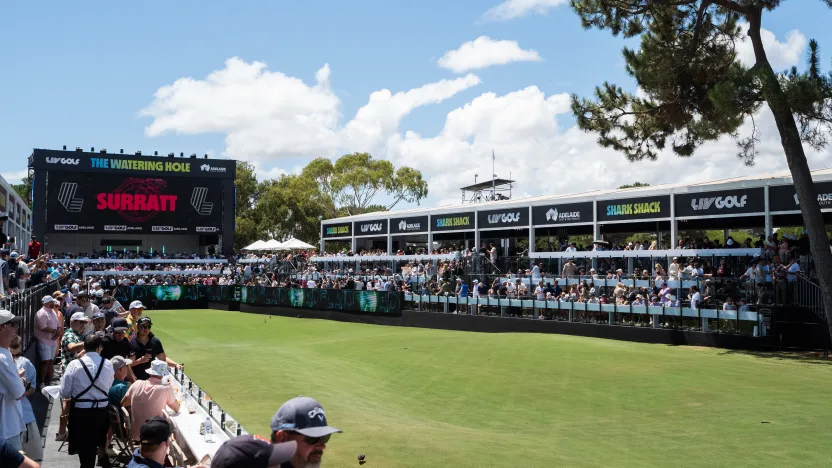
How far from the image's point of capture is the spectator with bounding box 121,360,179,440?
278 inches

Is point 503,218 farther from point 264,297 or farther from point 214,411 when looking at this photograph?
point 214,411

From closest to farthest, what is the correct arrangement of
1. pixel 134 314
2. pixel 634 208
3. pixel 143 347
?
1. pixel 143 347
2. pixel 134 314
3. pixel 634 208

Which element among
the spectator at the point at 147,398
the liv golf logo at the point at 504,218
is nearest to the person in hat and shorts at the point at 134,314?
the spectator at the point at 147,398

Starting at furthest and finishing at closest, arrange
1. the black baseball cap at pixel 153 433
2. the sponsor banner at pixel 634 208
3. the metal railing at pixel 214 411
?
the sponsor banner at pixel 634 208 → the metal railing at pixel 214 411 → the black baseball cap at pixel 153 433

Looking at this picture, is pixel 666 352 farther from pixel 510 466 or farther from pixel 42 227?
pixel 42 227

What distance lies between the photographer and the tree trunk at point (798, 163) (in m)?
18.8

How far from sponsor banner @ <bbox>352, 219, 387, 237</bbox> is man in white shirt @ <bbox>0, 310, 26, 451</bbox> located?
121 ft

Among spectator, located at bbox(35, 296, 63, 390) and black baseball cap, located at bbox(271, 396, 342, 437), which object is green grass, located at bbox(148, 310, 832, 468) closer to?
spectator, located at bbox(35, 296, 63, 390)

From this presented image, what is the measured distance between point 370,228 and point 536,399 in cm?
3199

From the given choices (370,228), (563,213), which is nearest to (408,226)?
(370,228)

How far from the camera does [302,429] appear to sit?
3139mm

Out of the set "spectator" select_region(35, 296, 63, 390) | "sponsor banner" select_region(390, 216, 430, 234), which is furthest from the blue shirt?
"sponsor banner" select_region(390, 216, 430, 234)

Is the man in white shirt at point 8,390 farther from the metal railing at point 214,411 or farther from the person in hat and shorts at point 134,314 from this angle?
the person in hat and shorts at point 134,314

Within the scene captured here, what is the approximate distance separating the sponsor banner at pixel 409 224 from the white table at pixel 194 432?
1245 inches
